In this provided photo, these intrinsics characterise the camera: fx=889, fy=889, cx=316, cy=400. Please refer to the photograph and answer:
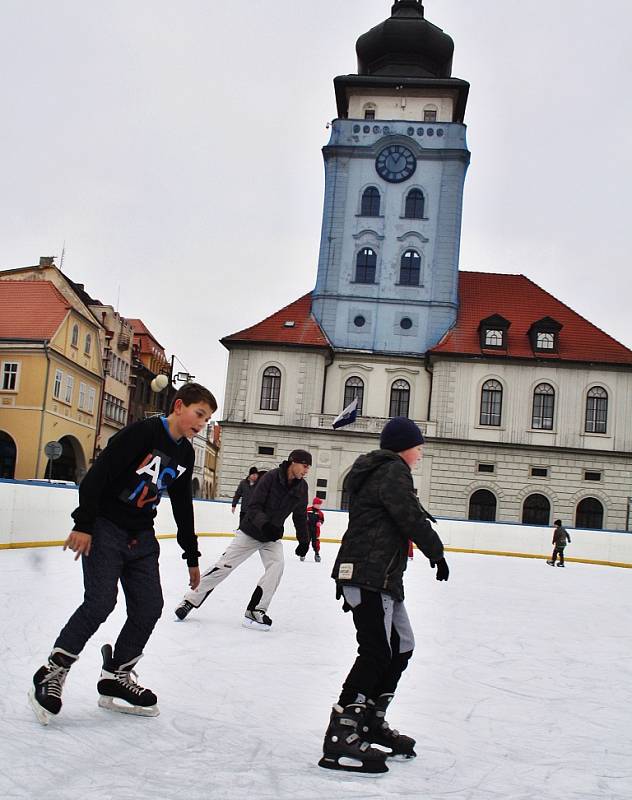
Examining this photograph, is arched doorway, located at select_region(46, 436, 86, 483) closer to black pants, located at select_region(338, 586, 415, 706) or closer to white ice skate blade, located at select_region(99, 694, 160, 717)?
white ice skate blade, located at select_region(99, 694, 160, 717)

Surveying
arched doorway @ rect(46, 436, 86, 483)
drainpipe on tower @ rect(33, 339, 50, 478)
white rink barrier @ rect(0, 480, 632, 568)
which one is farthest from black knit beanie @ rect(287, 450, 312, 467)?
arched doorway @ rect(46, 436, 86, 483)

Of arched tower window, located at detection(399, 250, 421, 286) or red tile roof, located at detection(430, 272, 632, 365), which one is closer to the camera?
red tile roof, located at detection(430, 272, 632, 365)

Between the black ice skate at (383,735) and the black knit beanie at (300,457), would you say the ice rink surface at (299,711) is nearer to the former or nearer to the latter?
the black ice skate at (383,735)

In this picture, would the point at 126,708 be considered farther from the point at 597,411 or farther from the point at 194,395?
the point at 597,411

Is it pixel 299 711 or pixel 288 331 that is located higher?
pixel 288 331

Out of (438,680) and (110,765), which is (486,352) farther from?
(110,765)

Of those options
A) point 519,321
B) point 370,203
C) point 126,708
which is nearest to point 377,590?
point 126,708

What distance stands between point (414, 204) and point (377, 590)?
41.2m

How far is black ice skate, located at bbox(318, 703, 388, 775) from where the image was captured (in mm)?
3852

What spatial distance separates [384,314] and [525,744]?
126ft

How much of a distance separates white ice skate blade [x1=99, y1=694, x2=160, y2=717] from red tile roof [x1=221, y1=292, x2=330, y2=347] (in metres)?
36.6

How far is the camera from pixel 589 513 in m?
39.3

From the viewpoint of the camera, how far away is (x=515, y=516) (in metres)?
39.1

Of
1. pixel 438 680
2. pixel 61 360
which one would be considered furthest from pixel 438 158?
pixel 438 680
